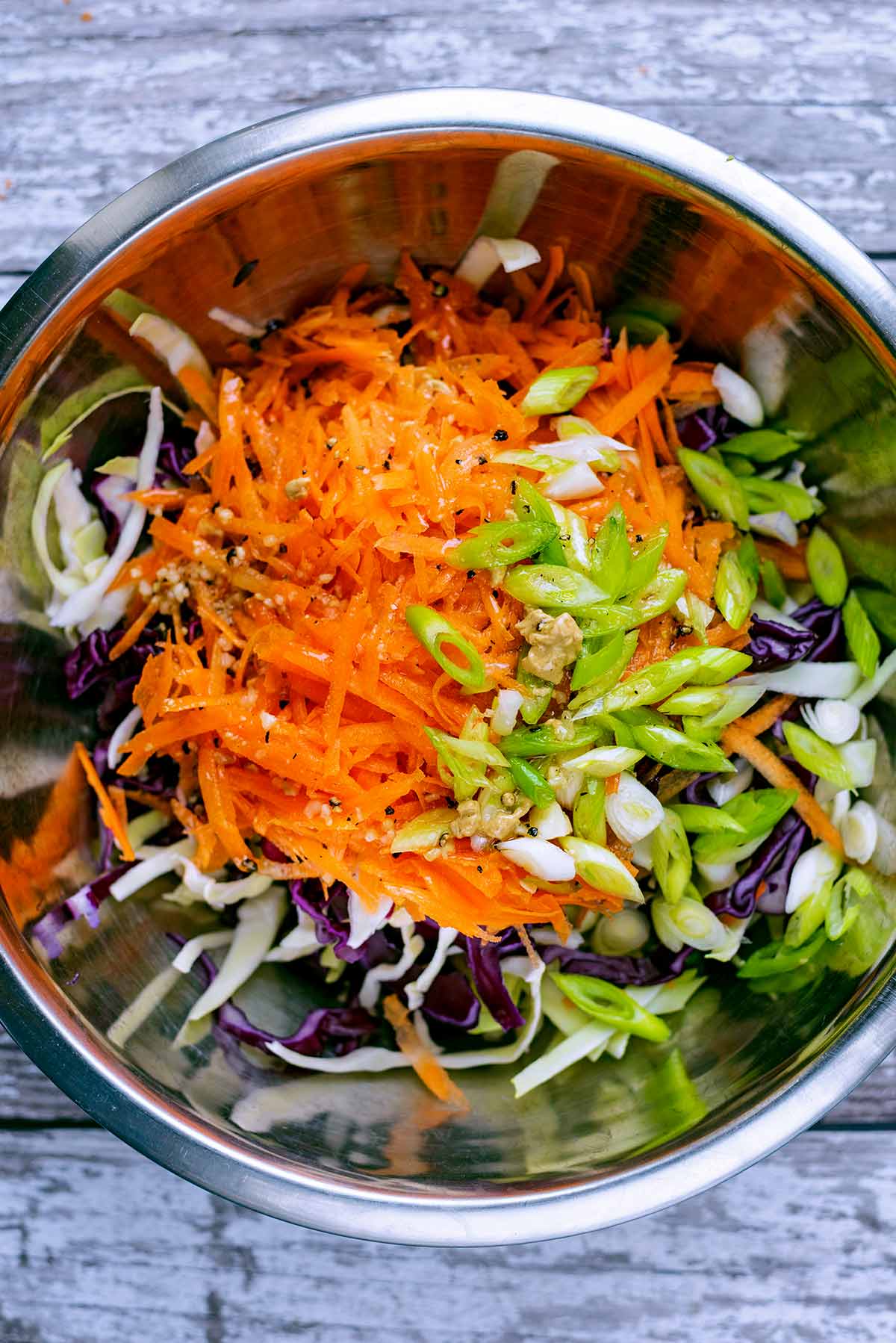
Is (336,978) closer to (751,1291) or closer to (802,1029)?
(802,1029)

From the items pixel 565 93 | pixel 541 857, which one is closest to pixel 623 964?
pixel 541 857

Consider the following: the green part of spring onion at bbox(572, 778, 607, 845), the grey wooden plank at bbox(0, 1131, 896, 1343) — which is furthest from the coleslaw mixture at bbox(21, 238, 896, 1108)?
the grey wooden plank at bbox(0, 1131, 896, 1343)

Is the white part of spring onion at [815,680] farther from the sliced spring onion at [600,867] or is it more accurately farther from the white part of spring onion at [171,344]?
the white part of spring onion at [171,344]

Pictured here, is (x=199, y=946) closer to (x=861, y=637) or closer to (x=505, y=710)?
(x=505, y=710)

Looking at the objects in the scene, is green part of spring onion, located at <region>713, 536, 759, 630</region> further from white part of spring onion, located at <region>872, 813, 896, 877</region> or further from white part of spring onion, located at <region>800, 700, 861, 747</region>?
white part of spring onion, located at <region>872, 813, 896, 877</region>

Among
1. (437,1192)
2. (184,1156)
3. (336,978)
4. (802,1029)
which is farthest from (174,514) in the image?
(802,1029)

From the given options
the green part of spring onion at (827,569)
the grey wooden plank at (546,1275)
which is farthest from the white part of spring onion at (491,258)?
the grey wooden plank at (546,1275)
